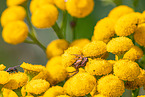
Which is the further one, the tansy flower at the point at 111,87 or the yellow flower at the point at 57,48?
the yellow flower at the point at 57,48

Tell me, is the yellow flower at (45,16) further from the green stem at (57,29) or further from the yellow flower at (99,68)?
the yellow flower at (99,68)

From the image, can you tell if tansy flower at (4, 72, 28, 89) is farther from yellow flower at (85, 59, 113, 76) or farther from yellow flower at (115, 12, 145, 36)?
yellow flower at (115, 12, 145, 36)

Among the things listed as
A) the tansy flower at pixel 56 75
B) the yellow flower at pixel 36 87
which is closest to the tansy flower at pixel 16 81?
the yellow flower at pixel 36 87

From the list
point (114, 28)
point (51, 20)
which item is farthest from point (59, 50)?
point (114, 28)

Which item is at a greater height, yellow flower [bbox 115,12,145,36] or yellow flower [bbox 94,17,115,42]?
yellow flower [bbox 115,12,145,36]

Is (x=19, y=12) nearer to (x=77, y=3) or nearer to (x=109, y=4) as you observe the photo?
(x=77, y=3)

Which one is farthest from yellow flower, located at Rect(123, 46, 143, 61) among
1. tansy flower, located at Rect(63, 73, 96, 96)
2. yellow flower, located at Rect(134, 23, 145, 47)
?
tansy flower, located at Rect(63, 73, 96, 96)

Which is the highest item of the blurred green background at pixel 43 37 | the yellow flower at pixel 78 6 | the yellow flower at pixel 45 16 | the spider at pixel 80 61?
the yellow flower at pixel 78 6
